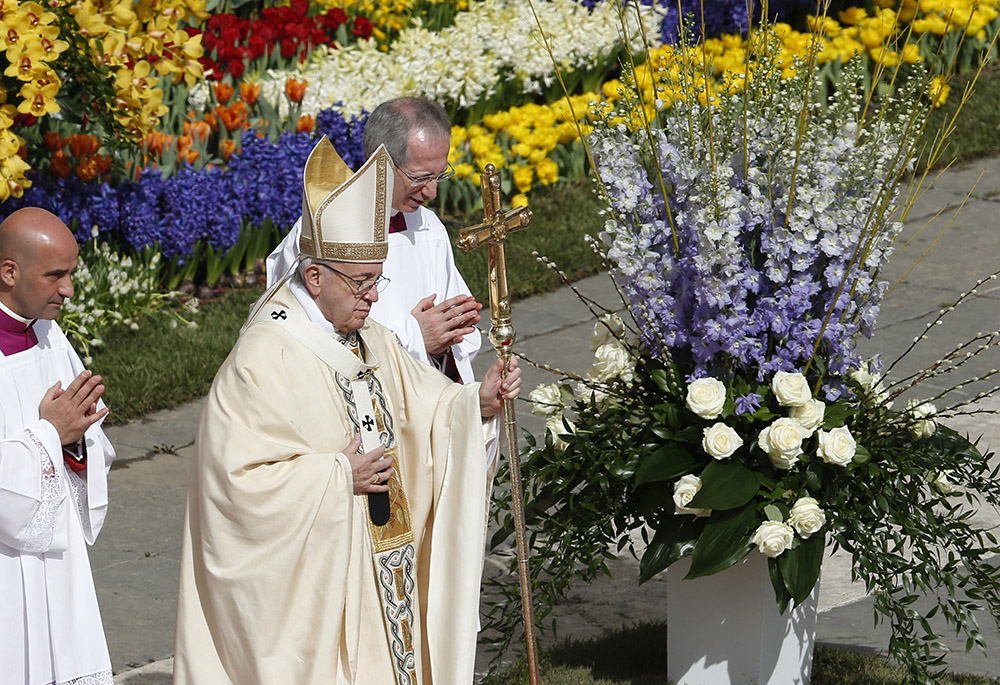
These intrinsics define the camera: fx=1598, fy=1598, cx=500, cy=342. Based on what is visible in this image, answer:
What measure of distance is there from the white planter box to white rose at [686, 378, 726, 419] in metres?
0.48

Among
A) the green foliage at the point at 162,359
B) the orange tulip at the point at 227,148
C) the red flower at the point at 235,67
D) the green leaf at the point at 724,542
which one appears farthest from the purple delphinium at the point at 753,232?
the red flower at the point at 235,67

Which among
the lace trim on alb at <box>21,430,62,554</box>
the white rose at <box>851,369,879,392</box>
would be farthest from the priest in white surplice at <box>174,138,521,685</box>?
the white rose at <box>851,369,879,392</box>

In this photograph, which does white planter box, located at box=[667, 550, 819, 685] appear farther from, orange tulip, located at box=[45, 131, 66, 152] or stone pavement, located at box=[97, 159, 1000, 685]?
orange tulip, located at box=[45, 131, 66, 152]

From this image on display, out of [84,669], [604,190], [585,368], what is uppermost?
[604,190]

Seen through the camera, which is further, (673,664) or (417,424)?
(673,664)

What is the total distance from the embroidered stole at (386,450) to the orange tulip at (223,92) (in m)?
5.62

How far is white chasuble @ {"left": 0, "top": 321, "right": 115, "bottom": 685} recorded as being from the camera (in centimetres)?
388

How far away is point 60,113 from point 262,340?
4327 millimetres

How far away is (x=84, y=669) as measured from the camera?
409cm

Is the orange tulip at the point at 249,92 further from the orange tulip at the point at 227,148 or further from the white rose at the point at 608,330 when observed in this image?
the white rose at the point at 608,330

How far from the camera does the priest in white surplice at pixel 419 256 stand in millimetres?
4555

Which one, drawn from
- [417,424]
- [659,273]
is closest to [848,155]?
[659,273]

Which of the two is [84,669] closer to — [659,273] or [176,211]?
[659,273]

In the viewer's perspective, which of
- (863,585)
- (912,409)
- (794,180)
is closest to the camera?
(794,180)
